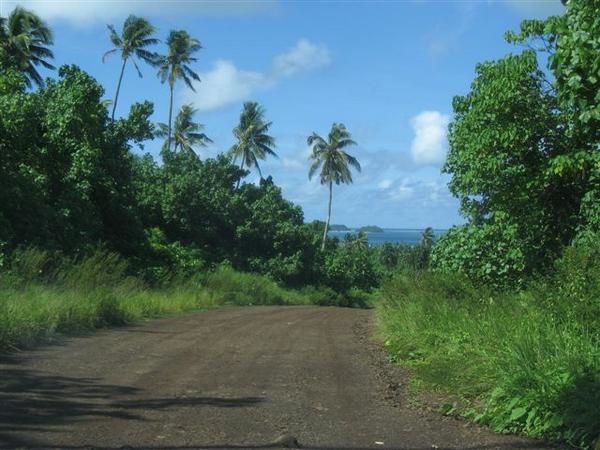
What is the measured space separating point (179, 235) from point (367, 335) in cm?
2601

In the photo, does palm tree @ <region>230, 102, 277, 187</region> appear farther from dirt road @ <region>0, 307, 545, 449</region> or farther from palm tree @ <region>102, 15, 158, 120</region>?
dirt road @ <region>0, 307, 545, 449</region>

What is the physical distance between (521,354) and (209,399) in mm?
3499

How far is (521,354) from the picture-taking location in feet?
27.0

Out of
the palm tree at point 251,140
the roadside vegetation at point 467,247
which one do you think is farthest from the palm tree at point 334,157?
the roadside vegetation at point 467,247

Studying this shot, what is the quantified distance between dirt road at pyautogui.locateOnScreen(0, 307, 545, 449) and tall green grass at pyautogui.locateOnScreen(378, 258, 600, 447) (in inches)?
15.3

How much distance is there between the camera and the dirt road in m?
6.75

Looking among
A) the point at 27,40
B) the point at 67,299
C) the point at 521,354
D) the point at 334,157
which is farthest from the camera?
the point at 334,157

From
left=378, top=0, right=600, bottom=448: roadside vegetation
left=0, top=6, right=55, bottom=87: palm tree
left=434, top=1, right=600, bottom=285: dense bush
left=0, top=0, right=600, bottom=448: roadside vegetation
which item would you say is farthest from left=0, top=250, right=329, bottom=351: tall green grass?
left=0, top=6, right=55, bottom=87: palm tree

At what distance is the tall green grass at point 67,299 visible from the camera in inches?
480

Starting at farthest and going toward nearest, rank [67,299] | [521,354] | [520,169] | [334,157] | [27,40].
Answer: [334,157] → [27,40] → [67,299] → [520,169] → [521,354]

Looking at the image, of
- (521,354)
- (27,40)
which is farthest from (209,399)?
(27,40)

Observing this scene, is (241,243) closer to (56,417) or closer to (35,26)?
(35,26)

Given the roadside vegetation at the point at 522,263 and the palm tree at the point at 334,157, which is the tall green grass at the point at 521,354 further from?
the palm tree at the point at 334,157

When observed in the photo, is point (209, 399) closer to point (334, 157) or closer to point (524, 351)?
point (524, 351)
